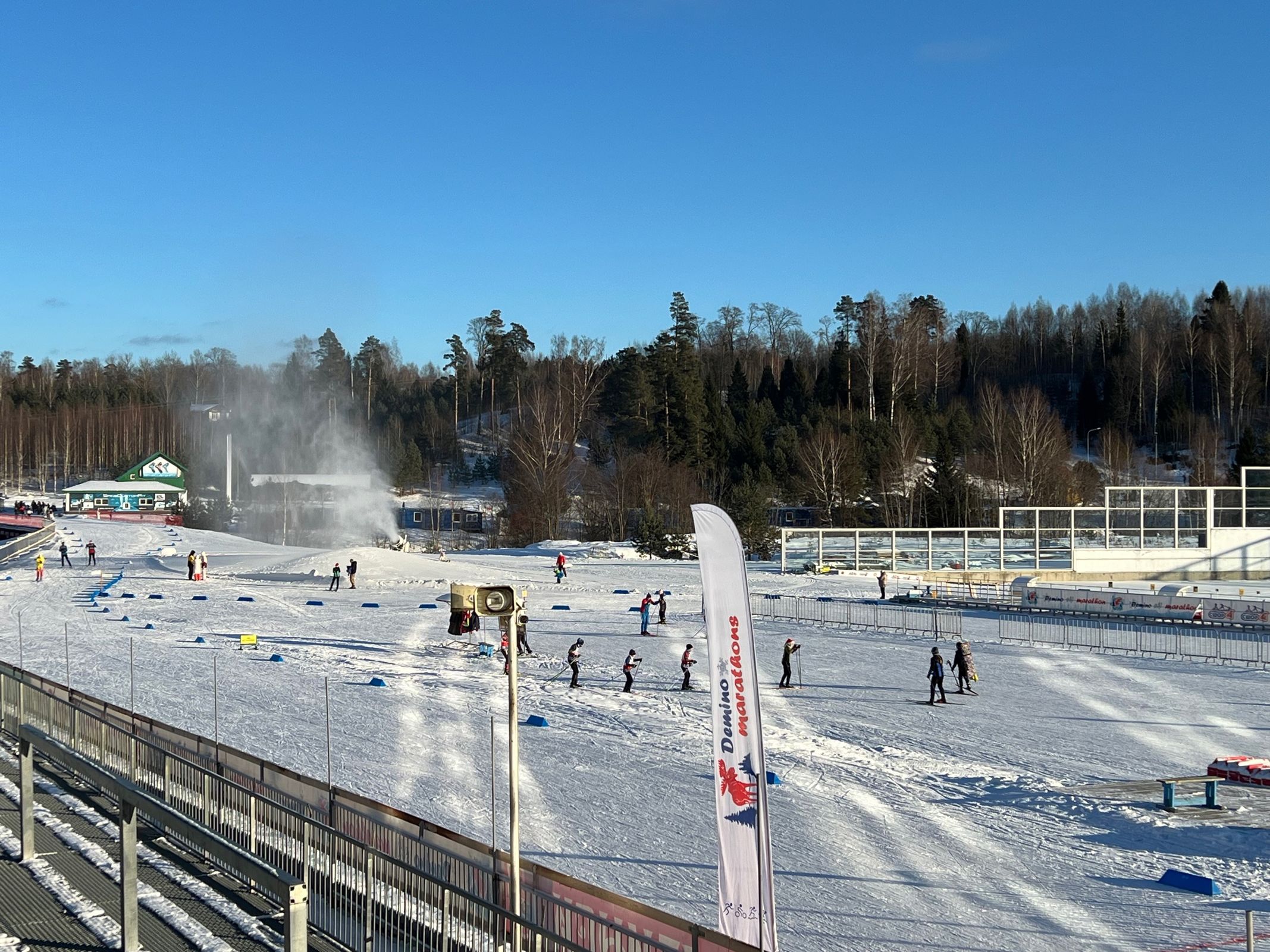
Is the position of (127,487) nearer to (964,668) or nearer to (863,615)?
(863,615)

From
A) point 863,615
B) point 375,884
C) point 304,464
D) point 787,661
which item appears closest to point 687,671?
point 787,661

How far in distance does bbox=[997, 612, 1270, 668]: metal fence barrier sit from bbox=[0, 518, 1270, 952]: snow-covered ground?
137 centimetres

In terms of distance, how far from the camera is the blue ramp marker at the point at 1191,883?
39.4ft

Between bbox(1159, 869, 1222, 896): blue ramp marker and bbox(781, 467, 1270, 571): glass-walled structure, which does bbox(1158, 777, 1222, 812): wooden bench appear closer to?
bbox(1159, 869, 1222, 896): blue ramp marker

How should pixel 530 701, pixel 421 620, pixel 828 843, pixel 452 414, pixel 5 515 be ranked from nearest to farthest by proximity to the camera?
pixel 828 843 < pixel 530 701 < pixel 421 620 < pixel 5 515 < pixel 452 414

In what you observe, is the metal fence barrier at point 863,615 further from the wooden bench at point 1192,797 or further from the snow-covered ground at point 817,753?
the wooden bench at point 1192,797

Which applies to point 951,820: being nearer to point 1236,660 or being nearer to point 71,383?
point 1236,660

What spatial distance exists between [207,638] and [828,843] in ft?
74.4

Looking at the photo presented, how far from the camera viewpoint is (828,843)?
13.8 metres

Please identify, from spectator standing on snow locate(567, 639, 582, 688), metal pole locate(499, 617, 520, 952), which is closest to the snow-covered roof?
spectator standing on snow locate(567, 639, 582, 688)

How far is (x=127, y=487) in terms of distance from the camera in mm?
100375

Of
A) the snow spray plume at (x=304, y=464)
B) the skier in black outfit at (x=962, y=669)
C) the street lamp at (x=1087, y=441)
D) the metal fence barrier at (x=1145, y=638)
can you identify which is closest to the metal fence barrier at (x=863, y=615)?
the metal fence barrier at (x=1145, y=638)

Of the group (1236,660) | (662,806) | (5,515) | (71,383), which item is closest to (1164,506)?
(1236,660)

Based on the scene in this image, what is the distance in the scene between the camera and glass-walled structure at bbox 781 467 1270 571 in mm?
55062
